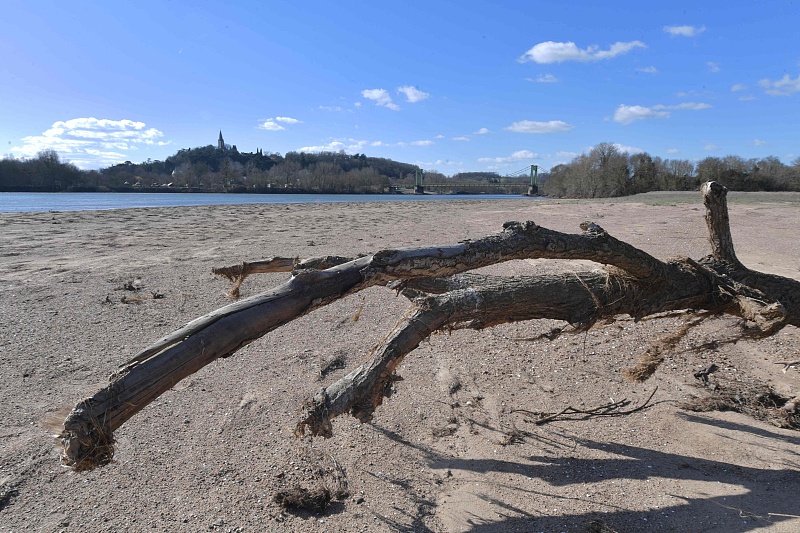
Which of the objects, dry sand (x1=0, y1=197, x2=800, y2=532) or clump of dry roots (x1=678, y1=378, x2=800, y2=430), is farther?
clump of dry roots (x1=678, y1=378, x2=800, y2=430)

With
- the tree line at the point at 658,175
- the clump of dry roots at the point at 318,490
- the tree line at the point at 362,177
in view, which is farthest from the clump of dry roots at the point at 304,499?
the tree line at the point at 658,175

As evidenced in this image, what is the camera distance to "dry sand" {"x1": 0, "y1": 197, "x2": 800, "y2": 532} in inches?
106

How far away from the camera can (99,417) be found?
1886mm

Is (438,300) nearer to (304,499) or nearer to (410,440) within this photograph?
(410,440)

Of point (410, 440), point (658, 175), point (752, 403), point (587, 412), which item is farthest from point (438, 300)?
point (658, 175)

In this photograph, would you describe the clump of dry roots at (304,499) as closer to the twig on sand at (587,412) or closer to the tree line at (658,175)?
the twig on sand at (587,412)

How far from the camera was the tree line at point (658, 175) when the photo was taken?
42.9 meters

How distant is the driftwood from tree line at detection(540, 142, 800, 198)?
47009 millimetres

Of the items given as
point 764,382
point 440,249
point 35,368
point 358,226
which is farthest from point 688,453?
point 358,226

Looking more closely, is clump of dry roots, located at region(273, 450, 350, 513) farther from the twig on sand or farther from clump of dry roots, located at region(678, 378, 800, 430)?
clump of dry roots, located at region(678, 378, 800, 430)

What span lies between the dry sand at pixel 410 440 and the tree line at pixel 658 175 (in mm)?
46530

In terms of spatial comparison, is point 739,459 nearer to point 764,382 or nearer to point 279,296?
point 764,382

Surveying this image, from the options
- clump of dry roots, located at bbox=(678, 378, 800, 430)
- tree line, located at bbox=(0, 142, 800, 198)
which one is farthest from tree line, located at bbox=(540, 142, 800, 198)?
clump of dry roots, located at bbox=(678, 378, 800, 430)

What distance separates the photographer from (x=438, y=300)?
2.86m
